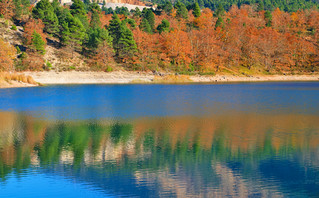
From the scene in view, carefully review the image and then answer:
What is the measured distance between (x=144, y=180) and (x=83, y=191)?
107 inches

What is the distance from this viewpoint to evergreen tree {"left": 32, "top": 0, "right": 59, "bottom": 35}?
110m

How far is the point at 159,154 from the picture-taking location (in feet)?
66.6

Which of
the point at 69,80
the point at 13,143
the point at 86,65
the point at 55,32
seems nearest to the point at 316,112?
the point at 13,143

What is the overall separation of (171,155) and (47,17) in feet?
329

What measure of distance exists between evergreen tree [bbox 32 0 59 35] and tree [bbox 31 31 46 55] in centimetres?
1155

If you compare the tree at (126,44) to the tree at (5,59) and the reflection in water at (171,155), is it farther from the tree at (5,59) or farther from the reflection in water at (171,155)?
the reflection in water at (171,155)

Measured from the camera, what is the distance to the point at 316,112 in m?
38.5

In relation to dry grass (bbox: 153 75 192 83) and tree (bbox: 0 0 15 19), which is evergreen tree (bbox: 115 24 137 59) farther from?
tree (bbox: 0 0 15 19)

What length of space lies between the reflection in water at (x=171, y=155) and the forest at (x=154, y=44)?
6396 cm

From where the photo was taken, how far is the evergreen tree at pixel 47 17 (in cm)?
10978

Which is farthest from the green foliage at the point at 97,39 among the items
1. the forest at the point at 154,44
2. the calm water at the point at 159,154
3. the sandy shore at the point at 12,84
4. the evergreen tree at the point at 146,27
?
the calm water at the point at 159,154

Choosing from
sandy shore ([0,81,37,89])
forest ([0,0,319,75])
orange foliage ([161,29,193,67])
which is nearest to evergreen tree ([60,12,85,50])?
forest ([0,0,319,75])

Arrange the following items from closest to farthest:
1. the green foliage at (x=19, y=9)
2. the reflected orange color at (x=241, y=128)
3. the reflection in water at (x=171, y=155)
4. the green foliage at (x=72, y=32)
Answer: the reflection in water at (x=171, y=155) → the reflected orange color at (x=241, y=128) → the green foliage at (x=72, y=32) → the green foliage at (x=19, y=9)

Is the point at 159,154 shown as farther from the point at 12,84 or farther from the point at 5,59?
the point at 5,59
